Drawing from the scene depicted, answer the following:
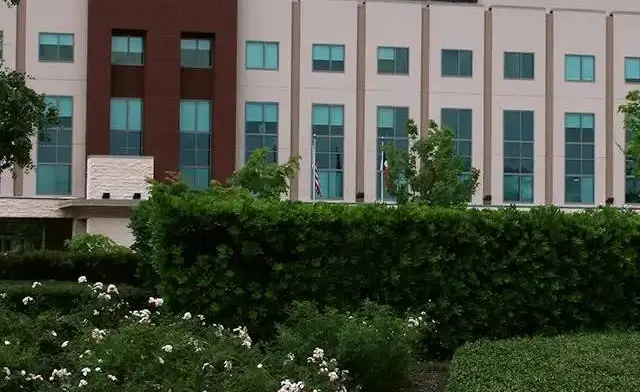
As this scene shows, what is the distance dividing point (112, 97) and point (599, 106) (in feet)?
69.3

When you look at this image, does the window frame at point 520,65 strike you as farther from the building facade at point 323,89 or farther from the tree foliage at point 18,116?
the tree foliage at point 18,116

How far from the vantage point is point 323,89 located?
1619 inches

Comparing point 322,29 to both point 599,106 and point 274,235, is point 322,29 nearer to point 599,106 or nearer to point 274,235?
point 599,106

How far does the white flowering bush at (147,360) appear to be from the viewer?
782cm

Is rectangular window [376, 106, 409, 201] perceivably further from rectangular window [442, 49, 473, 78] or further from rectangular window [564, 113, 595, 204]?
rectangular window [564, 113, 595, 204]

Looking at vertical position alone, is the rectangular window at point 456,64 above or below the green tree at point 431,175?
above

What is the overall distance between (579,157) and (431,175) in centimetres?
2316

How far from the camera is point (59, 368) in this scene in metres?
9.01

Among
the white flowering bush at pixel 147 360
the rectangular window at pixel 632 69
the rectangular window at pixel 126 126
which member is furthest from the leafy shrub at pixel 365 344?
the rectangular window at pixel 632 69

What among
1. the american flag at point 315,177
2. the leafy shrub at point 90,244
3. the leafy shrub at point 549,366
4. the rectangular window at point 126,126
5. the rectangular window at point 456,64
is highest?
the rectangular window at point 456,64

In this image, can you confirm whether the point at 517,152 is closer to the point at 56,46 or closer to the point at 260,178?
the point at 56,46

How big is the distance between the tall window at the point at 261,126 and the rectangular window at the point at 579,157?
1289 centimetres

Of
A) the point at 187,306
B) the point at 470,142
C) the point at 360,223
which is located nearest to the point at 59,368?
the point at 187,306

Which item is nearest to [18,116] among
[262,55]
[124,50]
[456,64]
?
[124,50]
